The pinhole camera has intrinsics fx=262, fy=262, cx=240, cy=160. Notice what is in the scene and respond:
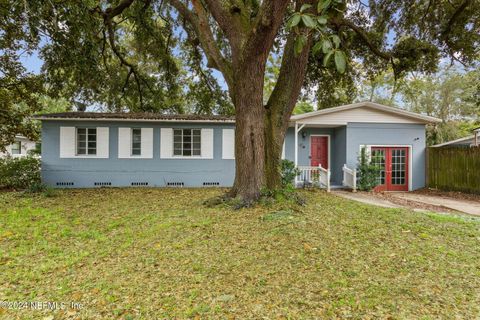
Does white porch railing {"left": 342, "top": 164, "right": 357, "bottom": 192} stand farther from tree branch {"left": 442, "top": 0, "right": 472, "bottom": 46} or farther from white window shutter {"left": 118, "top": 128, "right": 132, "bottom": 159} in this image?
white window shutter {"left": 118, "top": 128, "right": 132, "bottom": 159}

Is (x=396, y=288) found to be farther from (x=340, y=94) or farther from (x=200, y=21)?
(x=340, y=94)

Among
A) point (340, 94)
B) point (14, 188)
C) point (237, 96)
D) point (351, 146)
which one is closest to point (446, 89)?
point (340, 94)

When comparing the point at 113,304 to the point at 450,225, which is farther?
the point at 450,225

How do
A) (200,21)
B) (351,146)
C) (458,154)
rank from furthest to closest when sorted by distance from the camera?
1. (351,146)
2. (458,154)
3. (200,21)

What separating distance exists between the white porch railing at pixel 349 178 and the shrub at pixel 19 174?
12923 mm

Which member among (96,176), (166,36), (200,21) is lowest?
(96,176)

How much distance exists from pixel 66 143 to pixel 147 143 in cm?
320

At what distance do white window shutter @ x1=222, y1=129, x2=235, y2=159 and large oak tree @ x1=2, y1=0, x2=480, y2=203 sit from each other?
3.44 m

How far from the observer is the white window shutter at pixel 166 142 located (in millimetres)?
11320

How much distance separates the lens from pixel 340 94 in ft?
60.1

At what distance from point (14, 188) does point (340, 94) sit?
1888 centimetres

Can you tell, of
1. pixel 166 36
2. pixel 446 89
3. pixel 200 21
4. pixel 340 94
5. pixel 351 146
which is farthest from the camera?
pixel 446 89

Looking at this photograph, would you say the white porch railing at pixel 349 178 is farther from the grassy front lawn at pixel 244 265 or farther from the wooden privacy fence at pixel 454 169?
the grassy front lawn at pixel 244 265

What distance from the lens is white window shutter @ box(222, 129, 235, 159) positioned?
11516mm
